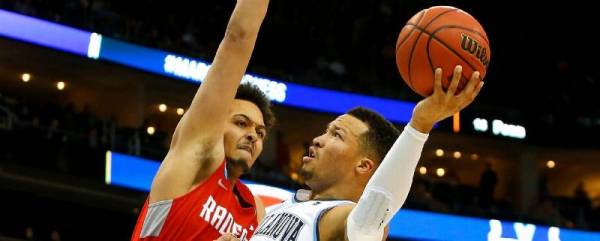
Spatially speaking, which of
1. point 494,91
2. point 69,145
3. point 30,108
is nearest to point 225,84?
point 69,145

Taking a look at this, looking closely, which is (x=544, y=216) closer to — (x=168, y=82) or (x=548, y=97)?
(x=548, y=97)

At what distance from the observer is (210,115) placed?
12.5 feet

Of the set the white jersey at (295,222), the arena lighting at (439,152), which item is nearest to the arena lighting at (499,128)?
the arena lighting at (439,152)

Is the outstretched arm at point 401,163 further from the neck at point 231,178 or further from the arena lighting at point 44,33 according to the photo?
the arena lighting at point 44,33

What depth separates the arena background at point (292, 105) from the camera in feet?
55.3

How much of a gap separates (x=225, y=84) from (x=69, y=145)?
12704 millimetres

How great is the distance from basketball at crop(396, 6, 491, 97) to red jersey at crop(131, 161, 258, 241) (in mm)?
1004

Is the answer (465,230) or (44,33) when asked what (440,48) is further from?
(465,230)

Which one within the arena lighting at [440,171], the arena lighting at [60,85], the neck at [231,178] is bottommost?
the arena lighting at [440,171]

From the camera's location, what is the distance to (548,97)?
74.1ft

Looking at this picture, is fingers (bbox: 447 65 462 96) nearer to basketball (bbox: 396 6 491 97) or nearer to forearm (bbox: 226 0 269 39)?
basketball (bbox: 396 6 491 97)

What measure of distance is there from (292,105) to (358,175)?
16562 millimetres

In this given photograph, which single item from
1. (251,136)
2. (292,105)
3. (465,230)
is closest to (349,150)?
(251,136)

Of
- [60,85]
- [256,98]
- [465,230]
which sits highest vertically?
[256,98]
